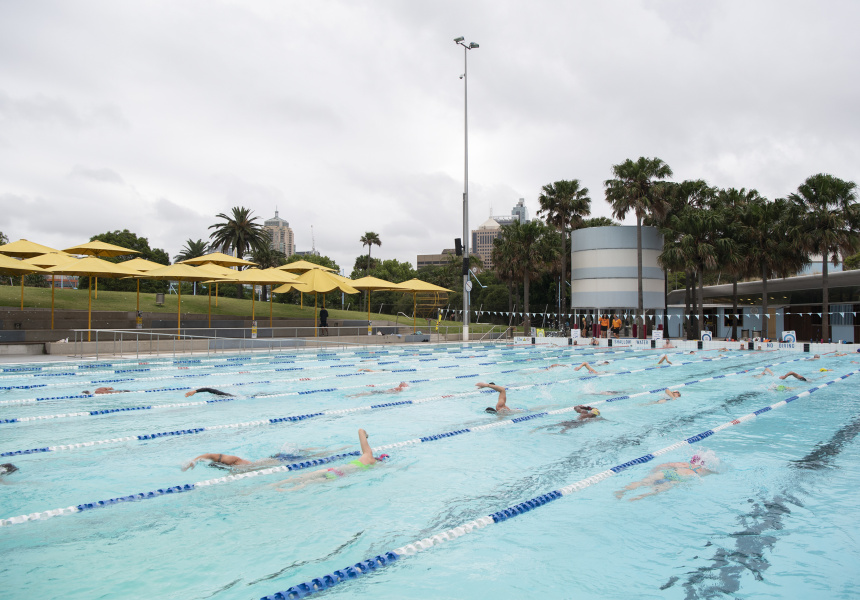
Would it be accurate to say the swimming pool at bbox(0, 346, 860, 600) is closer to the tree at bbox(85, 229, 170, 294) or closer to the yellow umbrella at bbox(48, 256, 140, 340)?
the yellow umbrella at bbox(48, 256, 140, 340)

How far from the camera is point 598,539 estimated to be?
462cm

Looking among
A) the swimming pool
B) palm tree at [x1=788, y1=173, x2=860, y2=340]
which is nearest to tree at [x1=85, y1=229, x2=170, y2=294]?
the swimming pool

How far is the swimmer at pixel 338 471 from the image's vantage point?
227 inches

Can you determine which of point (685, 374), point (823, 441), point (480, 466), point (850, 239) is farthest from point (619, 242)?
point (480, 466)

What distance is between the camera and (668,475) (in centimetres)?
607

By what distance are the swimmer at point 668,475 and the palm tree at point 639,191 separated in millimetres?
28078

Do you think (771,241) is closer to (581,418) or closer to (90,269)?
(581,418)

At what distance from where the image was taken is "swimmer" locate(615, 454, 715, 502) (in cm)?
576

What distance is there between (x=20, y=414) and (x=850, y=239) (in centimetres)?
3257

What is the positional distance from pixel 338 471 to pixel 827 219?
30.4 metres

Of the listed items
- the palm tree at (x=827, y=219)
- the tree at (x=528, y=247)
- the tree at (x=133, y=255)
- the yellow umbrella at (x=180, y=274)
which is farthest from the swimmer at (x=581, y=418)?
the tree at (x=133, y=255)

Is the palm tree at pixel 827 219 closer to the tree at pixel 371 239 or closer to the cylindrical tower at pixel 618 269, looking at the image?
the cylindrical tower at pixel 618 269

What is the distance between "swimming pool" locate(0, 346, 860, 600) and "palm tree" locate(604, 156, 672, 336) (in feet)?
77.2

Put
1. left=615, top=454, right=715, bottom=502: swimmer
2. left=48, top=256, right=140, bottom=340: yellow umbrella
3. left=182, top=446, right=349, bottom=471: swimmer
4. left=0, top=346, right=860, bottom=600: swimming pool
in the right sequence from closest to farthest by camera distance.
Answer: left=0, top=346, right=860, bottom=600: swimming pool → left=615, top=454, right=715, bottom=502: swimmer → left=182, top=446, right=349, bottom=471: swimmer → left=48, top=256, right=140, bottom=340: yellow umbrella
